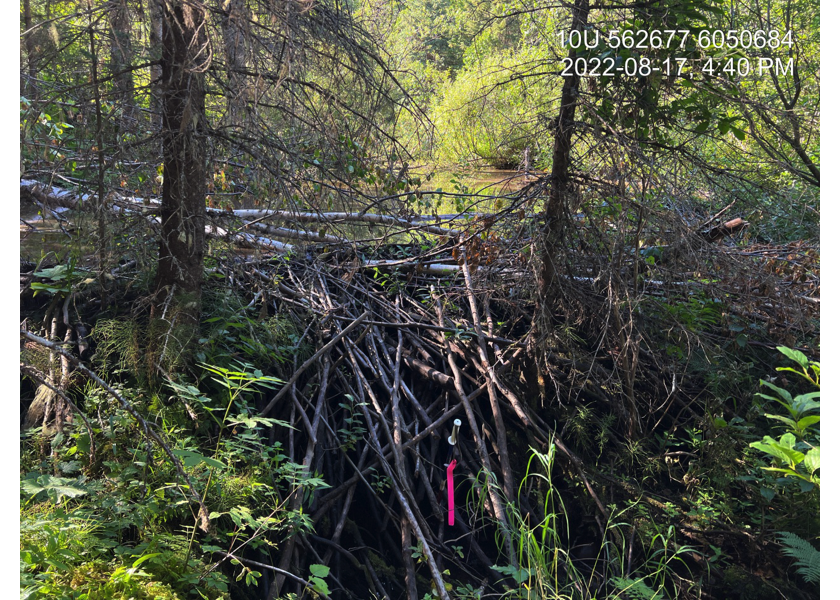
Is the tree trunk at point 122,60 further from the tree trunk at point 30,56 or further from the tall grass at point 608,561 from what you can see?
the tall grass at point 608,561

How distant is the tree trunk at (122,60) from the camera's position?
Answer: 105 inches

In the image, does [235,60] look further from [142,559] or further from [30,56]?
[142,559]

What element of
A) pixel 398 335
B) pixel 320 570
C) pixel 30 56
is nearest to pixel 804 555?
pixel 320 570

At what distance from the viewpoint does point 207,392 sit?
3.30 metres

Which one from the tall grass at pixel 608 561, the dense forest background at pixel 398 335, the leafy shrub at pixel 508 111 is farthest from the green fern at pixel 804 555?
the leafy shrub at pixel 508 111

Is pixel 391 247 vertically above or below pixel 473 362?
above

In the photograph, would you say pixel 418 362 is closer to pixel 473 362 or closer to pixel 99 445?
pixel 473 362

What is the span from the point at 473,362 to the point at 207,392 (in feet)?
5.86

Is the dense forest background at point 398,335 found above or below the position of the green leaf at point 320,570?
above

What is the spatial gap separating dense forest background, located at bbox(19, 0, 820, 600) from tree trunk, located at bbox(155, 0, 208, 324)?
0.02m

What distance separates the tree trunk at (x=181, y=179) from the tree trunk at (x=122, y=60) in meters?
0.18

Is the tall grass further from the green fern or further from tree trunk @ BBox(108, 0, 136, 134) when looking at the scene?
tree trunk @ BBox(108, 0, 136, 134)

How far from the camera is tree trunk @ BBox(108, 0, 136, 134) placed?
8.73ft
